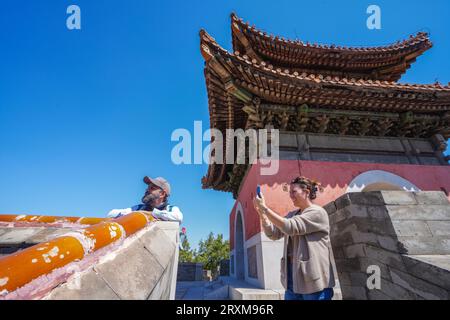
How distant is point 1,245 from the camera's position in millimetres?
1457

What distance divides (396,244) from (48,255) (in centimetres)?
267

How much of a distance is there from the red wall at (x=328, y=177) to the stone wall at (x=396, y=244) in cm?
174

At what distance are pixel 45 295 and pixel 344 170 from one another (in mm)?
5553

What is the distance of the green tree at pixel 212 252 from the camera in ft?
85.1

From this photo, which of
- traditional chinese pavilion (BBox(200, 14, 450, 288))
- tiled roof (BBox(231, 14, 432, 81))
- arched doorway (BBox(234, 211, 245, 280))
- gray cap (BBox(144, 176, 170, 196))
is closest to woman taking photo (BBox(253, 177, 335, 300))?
gray cap (BBox(144, 176, 170, 196))

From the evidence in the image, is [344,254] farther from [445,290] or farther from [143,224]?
[143,224]

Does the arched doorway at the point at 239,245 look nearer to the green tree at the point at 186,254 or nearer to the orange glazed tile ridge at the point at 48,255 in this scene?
the orange glazed tile ridge at the point at 48,255

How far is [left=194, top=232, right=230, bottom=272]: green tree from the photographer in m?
25.9

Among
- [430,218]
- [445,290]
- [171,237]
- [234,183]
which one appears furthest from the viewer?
[234,183]

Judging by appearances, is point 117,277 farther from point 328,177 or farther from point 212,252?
point 212,252

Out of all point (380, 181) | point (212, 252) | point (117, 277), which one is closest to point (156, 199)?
point (117, 277)

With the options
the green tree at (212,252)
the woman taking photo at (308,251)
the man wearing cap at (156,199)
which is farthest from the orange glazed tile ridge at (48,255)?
the green tree at (212,252)

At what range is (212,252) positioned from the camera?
2722cm
